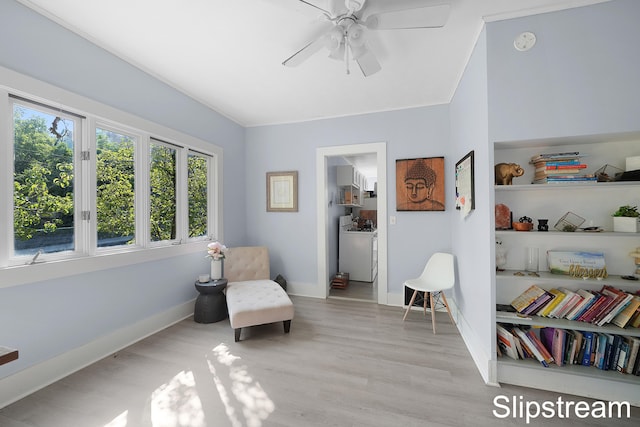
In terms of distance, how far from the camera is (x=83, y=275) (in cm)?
201

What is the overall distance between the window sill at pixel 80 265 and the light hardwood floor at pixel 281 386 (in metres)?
0.79

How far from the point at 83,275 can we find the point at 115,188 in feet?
2.69

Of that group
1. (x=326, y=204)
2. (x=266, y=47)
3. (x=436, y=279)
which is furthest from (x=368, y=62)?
(x=436, y=279)

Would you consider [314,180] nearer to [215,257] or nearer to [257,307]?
[215,257]

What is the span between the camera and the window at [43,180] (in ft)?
5.71

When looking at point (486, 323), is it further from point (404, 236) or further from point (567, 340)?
point (404, 236)

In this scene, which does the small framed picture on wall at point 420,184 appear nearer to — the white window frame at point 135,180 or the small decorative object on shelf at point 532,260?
the small decorative object on shelf at point 532,260

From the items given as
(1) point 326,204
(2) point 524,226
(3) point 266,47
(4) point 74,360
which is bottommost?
(4) point 74,360

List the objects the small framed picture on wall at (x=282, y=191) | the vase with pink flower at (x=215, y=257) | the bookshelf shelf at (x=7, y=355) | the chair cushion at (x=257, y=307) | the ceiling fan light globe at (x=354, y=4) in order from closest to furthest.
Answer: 1. the bookshelf shelf at (x=7, y=355)
2. the ceiling fan light globe at (x=354, y=4)
3. the chair cushion at (x=257, y=307)
4. the vase with pink flower at (x=215, y=257)
5. the small framed picture on wall at (x=282, y=191)

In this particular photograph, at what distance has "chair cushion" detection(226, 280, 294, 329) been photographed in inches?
94.3

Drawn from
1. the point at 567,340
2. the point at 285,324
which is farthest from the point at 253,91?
the point at 567,340

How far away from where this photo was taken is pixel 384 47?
2119 mm

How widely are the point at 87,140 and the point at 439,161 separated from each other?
3.70 metres

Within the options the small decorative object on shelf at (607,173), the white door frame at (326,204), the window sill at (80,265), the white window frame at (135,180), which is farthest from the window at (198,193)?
the small decorative object on shelf at (607,173)
